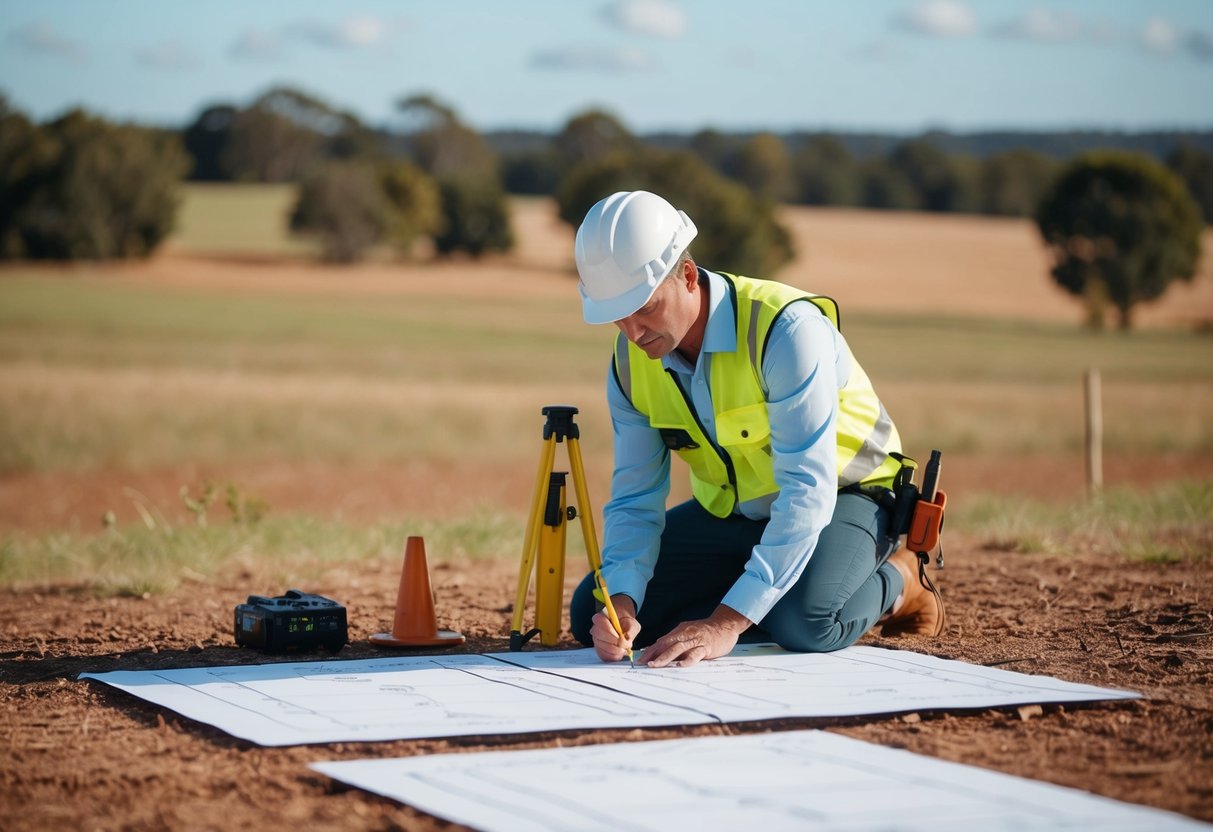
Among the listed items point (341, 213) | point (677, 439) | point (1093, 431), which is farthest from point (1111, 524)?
point (341, 213)

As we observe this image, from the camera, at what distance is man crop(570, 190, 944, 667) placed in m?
4.58

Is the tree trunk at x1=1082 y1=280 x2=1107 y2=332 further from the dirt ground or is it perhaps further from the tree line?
the dirt ground

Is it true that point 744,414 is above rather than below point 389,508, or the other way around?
above

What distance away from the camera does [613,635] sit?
15.5ft

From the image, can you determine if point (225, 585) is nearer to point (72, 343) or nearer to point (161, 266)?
point (72, 343)

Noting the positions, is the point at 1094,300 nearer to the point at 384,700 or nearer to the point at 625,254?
the point at 625,254

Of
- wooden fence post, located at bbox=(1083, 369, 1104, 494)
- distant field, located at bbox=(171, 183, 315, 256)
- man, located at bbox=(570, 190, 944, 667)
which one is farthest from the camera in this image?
distant field, located at bbox=(171, 183, 315, 256)

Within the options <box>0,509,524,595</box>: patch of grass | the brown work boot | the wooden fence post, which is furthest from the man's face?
the wooden fence post

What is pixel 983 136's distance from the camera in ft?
349

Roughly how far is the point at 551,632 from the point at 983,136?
107 meters

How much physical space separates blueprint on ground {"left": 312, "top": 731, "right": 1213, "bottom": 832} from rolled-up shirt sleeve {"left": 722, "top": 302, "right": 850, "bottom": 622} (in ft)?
2.56

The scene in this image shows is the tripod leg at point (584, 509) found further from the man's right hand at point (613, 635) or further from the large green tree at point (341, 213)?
the large green tree at point (341, 213)

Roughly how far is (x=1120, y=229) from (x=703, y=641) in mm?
62696

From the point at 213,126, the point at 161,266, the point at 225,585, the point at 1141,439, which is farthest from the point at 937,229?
the point at 225,585
